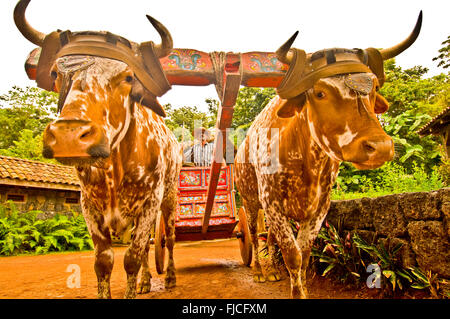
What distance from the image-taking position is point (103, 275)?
2438 millimetres

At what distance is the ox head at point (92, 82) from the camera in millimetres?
1613

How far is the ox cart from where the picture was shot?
5.00 metres

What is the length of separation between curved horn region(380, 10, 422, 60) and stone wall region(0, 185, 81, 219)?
12.3 metres

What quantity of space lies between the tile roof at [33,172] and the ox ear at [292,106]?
8.80m

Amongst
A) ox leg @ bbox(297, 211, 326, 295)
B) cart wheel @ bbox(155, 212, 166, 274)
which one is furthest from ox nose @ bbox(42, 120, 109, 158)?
cart wheel @ bbox(155, 212, 166, 274)

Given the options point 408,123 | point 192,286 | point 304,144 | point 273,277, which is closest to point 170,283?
point 192,286

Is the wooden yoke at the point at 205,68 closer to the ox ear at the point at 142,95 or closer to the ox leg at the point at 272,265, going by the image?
the ox ear at the point at 142,95

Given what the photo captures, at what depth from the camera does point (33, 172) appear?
11070mm

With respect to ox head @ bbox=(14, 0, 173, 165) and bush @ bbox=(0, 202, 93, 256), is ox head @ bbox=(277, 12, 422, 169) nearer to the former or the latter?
ox head @ bbox=(14, 0, 173, 165)

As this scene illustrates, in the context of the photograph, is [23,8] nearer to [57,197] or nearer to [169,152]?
[169,152]

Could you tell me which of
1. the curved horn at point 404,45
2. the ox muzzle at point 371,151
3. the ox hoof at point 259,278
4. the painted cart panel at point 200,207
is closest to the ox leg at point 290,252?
the ox muzzle at point 371,151

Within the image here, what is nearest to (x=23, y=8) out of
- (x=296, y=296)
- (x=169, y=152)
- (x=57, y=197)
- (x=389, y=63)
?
(x=169, y=152)

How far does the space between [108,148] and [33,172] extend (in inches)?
450

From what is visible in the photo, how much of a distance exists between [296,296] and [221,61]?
215 centimetres
